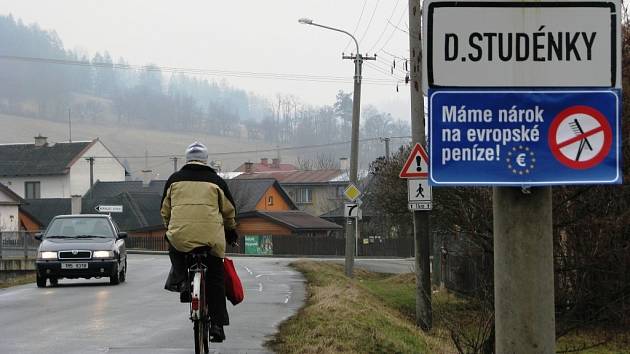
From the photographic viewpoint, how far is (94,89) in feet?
610

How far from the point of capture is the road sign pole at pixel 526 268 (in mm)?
3375

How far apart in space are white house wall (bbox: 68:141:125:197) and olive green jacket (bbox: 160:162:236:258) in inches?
3654

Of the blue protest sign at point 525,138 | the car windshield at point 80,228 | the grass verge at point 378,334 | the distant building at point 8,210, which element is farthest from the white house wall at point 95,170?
the blue protest sign at point 525,138

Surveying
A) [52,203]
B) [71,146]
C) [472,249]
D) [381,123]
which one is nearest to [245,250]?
[52,203]

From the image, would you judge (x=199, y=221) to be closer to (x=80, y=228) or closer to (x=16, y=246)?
(x=80, y=228)

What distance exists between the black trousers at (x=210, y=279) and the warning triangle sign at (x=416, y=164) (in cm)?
734

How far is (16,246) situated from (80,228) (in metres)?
21.6

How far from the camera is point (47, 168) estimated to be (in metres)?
97.2

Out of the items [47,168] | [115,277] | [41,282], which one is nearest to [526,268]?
[115,277]

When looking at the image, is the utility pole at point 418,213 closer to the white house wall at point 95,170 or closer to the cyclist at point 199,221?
the cyclist at point 199,221

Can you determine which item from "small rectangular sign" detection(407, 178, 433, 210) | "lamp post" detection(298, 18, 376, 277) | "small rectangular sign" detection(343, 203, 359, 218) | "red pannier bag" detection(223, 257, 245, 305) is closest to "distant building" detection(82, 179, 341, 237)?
"lamp post" detection(298, 18, 376, 277)

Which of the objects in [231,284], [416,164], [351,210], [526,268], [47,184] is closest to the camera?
[526,268]

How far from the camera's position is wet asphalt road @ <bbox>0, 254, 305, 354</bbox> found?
953 centimetres

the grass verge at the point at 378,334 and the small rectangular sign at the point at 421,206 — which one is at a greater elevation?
the small rectangular sign at the point at 421,206
